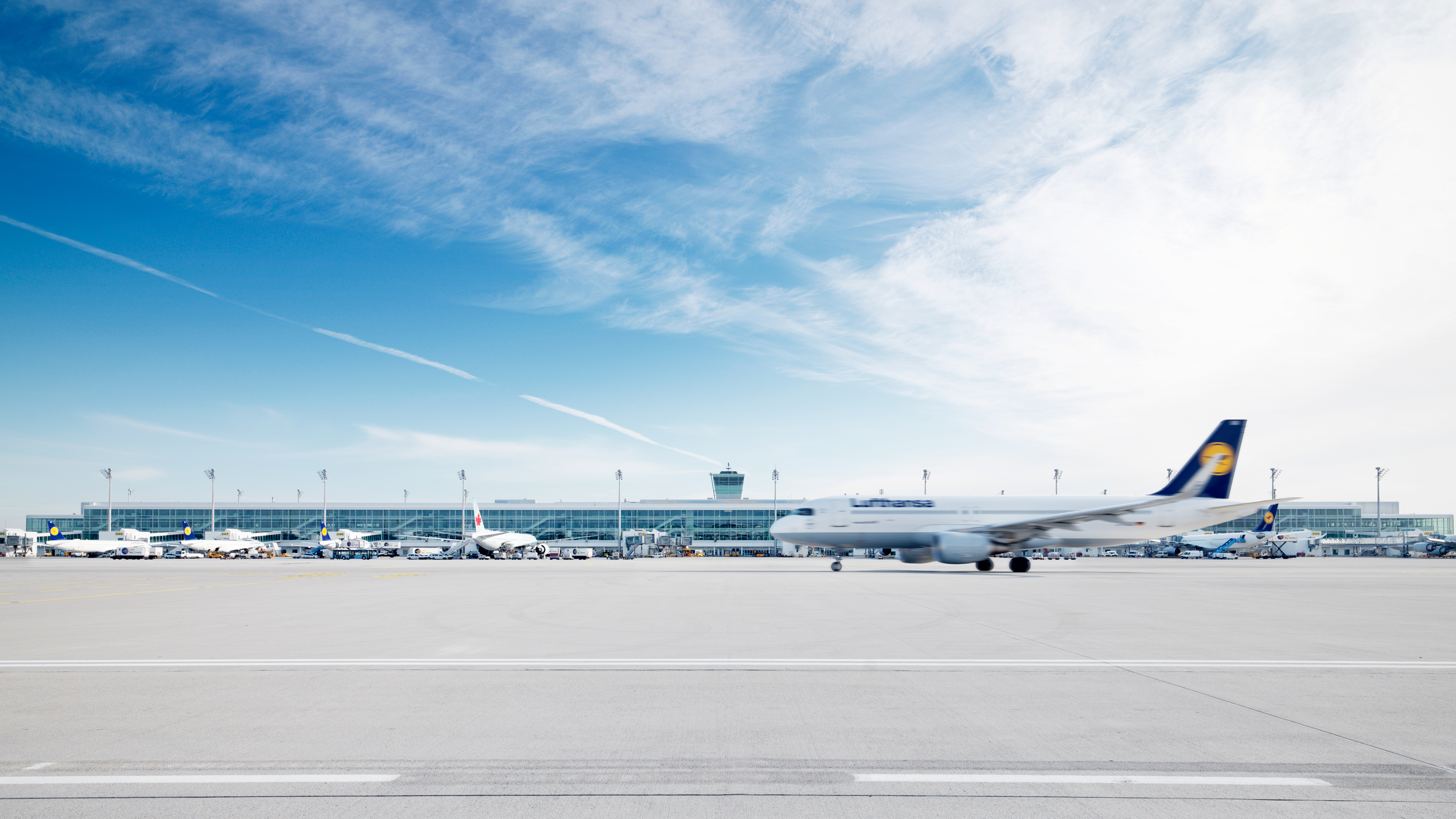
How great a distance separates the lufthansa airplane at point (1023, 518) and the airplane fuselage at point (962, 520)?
0.05 metres

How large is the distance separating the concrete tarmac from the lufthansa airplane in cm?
2546

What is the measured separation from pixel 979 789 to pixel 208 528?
17395 cm

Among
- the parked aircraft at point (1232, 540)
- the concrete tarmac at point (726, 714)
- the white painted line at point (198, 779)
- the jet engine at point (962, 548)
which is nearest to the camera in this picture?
the concrete tarmac at point (726, 714)

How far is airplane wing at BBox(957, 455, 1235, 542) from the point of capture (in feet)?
140

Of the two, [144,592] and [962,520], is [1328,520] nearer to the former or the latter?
[962,520]

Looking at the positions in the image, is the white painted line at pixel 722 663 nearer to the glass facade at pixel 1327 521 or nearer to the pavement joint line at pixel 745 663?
the pavement joint line at pixel 745 663

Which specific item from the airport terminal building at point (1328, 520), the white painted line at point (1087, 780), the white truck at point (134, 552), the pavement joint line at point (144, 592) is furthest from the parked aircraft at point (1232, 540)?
the white truck at point (134, 552)

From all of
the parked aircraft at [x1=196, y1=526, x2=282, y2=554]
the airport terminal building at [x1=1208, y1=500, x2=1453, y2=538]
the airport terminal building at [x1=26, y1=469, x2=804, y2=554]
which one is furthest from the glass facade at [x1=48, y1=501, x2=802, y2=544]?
the airport terminal building at [x1=1208, y1=500, x2=1453, y2=538]

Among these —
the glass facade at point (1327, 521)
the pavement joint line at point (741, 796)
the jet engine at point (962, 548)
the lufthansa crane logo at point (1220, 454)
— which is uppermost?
the lufthansa crane logo at point (1220, 454)

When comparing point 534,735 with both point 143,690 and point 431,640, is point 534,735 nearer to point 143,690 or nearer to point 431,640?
point 143,690

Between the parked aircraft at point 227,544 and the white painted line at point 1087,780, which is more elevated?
the white painted line at point 1087,780

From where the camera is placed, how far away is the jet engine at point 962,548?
41469mm

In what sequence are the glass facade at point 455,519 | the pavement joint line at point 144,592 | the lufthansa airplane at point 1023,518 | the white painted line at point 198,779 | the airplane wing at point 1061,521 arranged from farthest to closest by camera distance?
1. the glass facade at point 455,519
2. the lufthansa airplane at point 1023,518
3. the airplane wing at point 1061,521
4. the pavement joint line at point 144,592
5. the white painted line at point 198,779

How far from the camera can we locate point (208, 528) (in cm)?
14488
